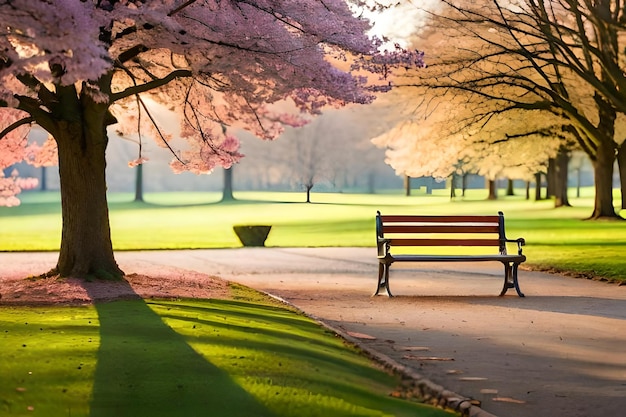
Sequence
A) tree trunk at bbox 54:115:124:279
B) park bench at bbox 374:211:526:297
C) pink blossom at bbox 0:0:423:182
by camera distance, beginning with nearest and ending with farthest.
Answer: pink blossom at bbox 0:0:423:182, park bench at bbox 374:211:526:297, tree trunk at bbox 54:115:124:279

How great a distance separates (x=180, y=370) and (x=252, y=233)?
63.9ft

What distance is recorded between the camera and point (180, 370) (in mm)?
6883

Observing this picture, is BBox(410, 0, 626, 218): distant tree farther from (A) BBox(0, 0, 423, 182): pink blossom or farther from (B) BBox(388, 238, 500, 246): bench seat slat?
(A) BBox(0, 0, 423, 182): pink blossom

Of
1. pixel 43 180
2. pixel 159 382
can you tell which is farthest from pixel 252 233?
pixel 43 180

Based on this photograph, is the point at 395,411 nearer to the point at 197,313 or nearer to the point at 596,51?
the point at 197,313

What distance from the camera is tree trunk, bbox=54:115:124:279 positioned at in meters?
13.9

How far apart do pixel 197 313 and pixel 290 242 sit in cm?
2031

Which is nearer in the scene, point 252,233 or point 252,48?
point 252,48

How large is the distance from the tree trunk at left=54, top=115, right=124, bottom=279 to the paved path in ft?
9.03

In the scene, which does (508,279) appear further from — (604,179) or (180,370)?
(604,179)

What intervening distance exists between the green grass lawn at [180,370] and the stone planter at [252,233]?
657 inches

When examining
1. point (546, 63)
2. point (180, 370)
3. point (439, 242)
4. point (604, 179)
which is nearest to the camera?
point (180, 370)

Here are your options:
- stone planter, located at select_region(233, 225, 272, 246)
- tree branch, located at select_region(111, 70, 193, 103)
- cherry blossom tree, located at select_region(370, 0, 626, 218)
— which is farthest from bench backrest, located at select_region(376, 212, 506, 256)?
stone planter, located at select_region(233, 225, 272, 246)

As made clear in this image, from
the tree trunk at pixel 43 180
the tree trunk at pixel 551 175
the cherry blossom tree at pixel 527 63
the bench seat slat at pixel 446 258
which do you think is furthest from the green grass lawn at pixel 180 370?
the tree trunk at pixel 43 180
